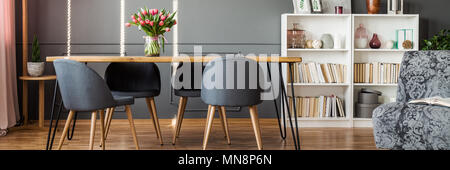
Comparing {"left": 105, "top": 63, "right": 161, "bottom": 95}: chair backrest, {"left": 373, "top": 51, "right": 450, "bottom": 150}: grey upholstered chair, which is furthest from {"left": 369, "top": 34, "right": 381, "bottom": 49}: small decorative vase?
{"left": 105, "top": 63, "right": 161, "bottom": 95}: chair backrest

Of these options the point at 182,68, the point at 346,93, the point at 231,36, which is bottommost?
the point at 346,93

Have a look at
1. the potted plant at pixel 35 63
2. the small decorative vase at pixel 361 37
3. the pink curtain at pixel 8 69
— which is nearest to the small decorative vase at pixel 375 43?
the small decorative vase at pixel 361 37

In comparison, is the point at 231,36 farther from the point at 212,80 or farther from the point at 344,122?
the point at 212,80

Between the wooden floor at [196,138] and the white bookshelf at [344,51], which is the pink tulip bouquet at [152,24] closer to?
the wooden floor at [196,138]

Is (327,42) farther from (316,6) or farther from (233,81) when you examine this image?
(233,81)

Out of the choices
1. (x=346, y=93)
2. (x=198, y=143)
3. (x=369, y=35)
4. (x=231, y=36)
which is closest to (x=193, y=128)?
(x=198, y=143)

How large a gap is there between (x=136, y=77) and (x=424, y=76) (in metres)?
2.25

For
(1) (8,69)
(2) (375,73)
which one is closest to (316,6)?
(2) (375,73)

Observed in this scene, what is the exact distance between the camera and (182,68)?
11.5 ft

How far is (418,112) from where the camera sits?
7.74ft

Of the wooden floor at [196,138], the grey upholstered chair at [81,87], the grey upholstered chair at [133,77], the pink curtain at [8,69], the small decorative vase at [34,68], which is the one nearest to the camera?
the grey upholstered chair at [81,87]

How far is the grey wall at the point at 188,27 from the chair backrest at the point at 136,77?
828 mm

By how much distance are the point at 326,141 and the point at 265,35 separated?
4.79 feet

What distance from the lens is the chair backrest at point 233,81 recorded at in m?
2.54
